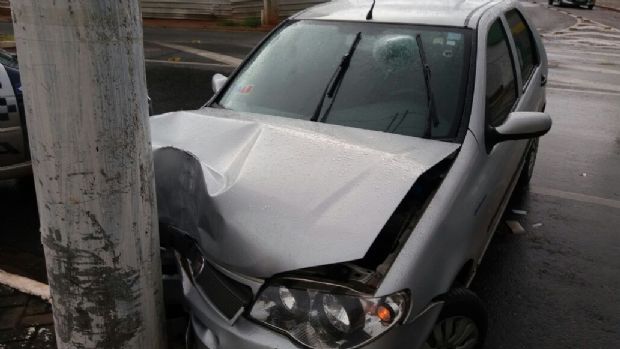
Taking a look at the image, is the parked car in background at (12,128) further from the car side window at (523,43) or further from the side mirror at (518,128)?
the car side window at (523,43)

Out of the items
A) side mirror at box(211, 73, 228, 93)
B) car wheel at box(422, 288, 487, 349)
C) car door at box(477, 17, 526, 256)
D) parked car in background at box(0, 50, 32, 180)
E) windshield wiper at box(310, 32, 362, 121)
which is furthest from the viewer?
parked car in background at box(0, 50, 32, 180)

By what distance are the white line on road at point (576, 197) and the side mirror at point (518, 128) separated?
2345 millimetres

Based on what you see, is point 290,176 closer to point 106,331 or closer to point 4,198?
point 106,331

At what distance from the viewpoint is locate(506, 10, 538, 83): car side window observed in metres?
4.41

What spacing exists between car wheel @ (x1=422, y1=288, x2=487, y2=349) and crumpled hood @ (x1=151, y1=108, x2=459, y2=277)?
0.57 m

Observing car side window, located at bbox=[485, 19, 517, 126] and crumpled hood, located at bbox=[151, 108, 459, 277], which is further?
car side window, located at bbox=[485, 19, 517, 126]

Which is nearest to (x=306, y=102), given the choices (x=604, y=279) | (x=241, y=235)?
(x=241, y=235)

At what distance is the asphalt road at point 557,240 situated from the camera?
3.28m

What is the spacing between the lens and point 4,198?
4.77m

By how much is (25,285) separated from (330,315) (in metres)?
2.35

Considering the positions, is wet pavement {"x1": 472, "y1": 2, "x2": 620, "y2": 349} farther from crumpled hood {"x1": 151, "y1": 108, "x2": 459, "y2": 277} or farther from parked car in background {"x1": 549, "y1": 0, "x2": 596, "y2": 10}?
parked car in background {"x1": 549, "y1": 0, "x2": 596, "y2": 10}

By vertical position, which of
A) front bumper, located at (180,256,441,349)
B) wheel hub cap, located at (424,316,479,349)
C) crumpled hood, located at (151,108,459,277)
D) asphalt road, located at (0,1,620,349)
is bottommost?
asphalt road, located at (0,1,620,349)

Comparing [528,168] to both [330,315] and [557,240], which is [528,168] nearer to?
[557,240]

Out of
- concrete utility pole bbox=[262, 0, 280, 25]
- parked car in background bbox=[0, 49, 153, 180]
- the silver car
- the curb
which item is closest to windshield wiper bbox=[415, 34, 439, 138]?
the silver car
